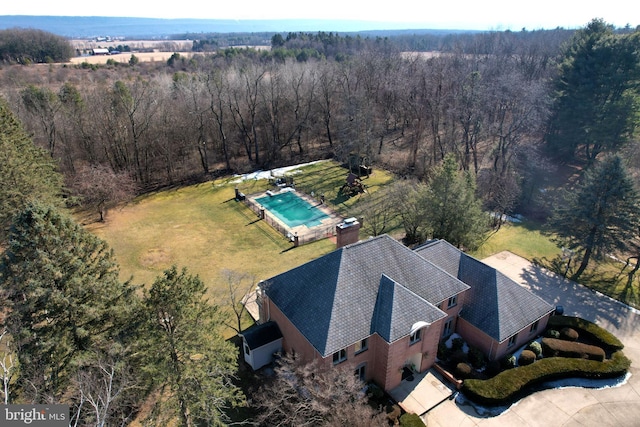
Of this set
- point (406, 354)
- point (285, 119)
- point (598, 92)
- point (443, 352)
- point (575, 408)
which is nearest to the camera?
point (575, 408)

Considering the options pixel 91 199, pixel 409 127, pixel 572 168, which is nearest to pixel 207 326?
pixel 91 199

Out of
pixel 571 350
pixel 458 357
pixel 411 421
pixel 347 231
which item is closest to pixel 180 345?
pixel 411 421

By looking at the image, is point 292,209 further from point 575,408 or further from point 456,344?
point 575,408

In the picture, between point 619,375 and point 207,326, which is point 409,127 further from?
point 207,326

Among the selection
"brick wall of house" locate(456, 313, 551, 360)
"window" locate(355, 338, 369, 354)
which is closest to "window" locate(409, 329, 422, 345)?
"window" locate(355, 338, 369, 354)

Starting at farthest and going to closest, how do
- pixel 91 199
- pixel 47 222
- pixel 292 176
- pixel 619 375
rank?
pixel 292 176 → pixel 91 199 → pixel 619 375 → pixel 47 222

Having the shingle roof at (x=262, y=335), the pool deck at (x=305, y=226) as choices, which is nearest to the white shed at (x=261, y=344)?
the shingle roof at (x=262, y=335)
